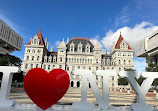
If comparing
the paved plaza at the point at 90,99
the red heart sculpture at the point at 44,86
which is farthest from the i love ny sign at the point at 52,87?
the paved plaza at the point at 90,99

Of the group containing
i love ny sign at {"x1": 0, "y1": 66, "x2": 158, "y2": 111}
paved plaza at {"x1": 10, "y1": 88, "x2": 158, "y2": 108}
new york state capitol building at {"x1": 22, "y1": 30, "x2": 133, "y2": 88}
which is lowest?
paved plaza at {"x1": 10, "y1": 88, "x2": 158, "y2": 108}

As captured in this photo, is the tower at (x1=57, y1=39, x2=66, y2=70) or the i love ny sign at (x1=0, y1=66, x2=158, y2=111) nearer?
the i love ny sign at (x1=0, y1=66, x2=158, y2=111)

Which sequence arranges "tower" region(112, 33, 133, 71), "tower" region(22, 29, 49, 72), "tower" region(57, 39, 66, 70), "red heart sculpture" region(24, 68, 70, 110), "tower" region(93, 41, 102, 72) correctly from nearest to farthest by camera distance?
"red heart sculpture" region(24, 68, 70, 110) < "tower" region(22, 29, 49, 72) < "tower" region(57, 39, 66, 70) < "tower" region(93, 41, 102, 72) < "tower" region(112, 33, 133, 71)

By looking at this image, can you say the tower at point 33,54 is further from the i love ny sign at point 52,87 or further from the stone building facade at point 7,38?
the i love ny sign at point 52,87

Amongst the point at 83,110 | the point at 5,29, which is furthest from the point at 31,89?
Answer: the point at 5,29

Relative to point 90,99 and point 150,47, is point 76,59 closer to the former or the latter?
point 150,47

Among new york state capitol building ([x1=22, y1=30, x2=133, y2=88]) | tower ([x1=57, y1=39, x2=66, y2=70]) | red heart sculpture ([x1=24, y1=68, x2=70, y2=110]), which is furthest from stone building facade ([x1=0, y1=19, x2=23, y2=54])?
red heart sculpture ([x1=24, y1=68, x2=70, y2=110])

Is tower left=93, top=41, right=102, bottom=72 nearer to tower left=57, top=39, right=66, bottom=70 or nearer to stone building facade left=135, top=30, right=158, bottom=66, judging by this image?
tower left=57, top=39, right=66, bottom=70

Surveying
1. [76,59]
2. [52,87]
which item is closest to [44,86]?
[52,87]
